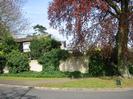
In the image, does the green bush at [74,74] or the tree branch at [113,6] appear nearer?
the tree branch at [113,6]

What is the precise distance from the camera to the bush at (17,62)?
3622cm

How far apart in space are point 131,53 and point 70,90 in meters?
13.3

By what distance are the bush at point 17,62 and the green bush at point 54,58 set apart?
2.10 metres

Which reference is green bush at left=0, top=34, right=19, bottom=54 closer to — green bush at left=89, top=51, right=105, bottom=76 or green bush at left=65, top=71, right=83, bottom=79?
green bush at left=65, top=71, right=83, bottom=79

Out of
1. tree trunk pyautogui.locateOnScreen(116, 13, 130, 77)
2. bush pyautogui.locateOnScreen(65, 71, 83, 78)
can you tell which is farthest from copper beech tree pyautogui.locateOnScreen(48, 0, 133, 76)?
bush pyautogui.locateOnScreen(65, 71, 83, 78)

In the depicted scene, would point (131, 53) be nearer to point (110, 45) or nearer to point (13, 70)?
point (110, 45)

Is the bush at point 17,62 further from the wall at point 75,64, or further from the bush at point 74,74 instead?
the bush at point 74,74

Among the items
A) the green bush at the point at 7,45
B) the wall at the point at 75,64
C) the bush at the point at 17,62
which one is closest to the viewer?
the wall at the point at 75,64

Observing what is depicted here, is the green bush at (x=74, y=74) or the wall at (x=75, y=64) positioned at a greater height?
the wall at (x=75, y=64)

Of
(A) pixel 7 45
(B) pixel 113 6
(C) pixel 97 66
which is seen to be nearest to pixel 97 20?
(B) pixel 113 6

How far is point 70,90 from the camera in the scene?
2200 centimetres

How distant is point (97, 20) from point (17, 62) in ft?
38.1

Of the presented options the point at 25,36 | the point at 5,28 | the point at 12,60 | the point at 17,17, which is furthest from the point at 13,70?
the point at 25,36

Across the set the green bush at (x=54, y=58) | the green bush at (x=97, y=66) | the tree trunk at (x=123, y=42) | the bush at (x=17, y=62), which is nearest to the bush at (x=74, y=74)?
the green bush at (x=97, y=66)
